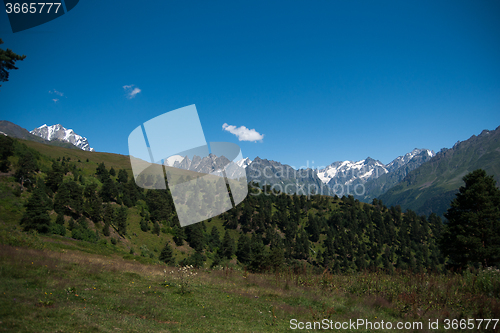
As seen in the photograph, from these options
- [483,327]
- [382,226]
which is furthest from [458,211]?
[382,226]

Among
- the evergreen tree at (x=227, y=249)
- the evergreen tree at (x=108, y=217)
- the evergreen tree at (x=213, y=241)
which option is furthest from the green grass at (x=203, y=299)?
the evergreen tree at (x=213, y=241)

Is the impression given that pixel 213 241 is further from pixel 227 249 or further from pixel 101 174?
pixel 101 174

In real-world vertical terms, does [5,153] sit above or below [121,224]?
above

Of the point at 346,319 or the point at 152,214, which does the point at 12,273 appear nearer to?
the point at 346,319

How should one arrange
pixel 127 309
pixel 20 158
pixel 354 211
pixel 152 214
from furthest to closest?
1. pixel 354 211
2. pixel 152 214
3. pixel 20 158
4. pixel 127 309

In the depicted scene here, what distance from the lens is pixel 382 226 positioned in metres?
151

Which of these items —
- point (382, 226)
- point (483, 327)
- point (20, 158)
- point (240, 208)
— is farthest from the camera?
point (382, 226)

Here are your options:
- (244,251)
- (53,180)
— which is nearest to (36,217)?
(53,180)

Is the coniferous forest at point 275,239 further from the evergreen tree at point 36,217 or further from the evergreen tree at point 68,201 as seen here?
the evergreen tree at point 68,201

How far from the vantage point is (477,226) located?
87.5ft

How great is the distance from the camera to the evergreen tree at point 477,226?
25.9m

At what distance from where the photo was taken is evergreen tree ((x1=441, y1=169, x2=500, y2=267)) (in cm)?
2589

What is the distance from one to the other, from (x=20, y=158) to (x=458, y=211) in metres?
95.0

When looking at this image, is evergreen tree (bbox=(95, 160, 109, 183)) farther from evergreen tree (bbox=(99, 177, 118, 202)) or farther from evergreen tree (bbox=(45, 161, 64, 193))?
evergreen tree (bbox=(45, 161, 64, 193))
